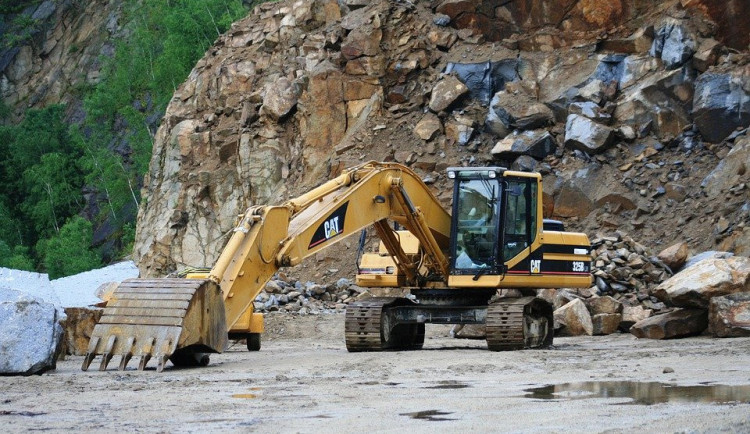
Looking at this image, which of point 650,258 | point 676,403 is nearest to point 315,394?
point 676,403

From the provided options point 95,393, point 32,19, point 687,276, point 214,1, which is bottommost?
point 95,393

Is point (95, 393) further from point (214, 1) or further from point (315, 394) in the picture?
point (214, 1)

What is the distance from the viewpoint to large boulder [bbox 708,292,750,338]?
50.6 ft

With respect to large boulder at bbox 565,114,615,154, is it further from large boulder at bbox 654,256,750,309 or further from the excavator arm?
the excavator arm

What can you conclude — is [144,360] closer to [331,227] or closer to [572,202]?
[331,227]

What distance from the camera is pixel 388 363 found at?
1239 centimetres

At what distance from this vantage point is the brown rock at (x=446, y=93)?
2733 cm

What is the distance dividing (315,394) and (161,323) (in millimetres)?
2424

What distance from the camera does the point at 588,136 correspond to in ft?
82.7

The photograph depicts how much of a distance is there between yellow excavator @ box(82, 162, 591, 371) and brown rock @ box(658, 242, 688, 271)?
5.04 metres

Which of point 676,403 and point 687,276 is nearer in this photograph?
point 676,403

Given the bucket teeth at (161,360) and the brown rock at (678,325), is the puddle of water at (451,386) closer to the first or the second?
the bucket teeth at (161,360)

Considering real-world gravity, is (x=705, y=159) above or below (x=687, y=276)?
above

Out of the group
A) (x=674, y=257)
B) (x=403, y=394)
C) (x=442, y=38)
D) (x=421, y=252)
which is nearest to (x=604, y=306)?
(x=674, y=257)
